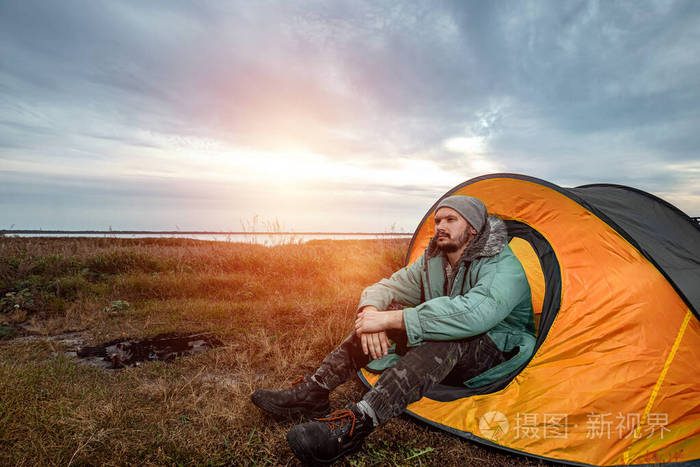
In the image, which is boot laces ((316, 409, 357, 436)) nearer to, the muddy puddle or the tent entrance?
the tent entrance

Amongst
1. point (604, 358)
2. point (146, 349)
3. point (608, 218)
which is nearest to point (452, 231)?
point (608, 218)

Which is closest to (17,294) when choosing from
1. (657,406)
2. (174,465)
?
(174,465)

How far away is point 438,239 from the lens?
2.83m

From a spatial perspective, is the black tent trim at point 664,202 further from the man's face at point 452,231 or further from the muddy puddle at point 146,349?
the muddy puddle at point 146,349

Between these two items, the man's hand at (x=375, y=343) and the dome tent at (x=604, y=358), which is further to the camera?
the man's hand at (x=375, y=343)

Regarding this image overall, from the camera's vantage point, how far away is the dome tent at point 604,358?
2.14 metres

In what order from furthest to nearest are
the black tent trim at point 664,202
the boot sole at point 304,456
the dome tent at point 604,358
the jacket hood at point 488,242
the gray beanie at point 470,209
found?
the black tent trim at point 664,202 < the gray beanie at point 470,209 < the jacket hood at point 488,242 < the dome tent at point 604,358 < the boot sole at point 304,456

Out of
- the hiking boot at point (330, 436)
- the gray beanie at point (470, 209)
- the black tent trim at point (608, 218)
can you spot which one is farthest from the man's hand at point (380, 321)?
the black tent trim at point (608, 218)

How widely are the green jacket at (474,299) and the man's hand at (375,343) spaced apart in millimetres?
183

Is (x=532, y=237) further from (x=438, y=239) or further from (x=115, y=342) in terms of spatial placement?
(x=115, y=342)

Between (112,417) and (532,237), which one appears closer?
(112,417)

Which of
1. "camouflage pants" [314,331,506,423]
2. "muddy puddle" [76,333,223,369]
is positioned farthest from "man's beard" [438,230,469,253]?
"muddy puddle" [76,333,223,369]

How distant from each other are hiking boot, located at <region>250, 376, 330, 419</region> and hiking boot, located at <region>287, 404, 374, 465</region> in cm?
47

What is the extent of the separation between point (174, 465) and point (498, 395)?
2.15m
